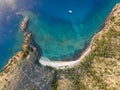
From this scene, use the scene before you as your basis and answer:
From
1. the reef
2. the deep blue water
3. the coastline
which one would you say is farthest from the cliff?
the deep blue water

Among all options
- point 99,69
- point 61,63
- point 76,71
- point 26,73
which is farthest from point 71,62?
point 26,73

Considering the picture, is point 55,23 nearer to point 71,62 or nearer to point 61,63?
point 61,63

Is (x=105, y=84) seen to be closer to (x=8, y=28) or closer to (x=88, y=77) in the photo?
(x=88, y=77)

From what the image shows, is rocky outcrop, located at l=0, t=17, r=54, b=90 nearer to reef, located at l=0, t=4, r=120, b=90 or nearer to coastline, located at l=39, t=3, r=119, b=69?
reef, located at l=0, t=4, r=120, b=90

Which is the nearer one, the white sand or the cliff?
the cliff

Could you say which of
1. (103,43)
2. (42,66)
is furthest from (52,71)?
(103,43)

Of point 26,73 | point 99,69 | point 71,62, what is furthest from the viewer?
point 71,62
